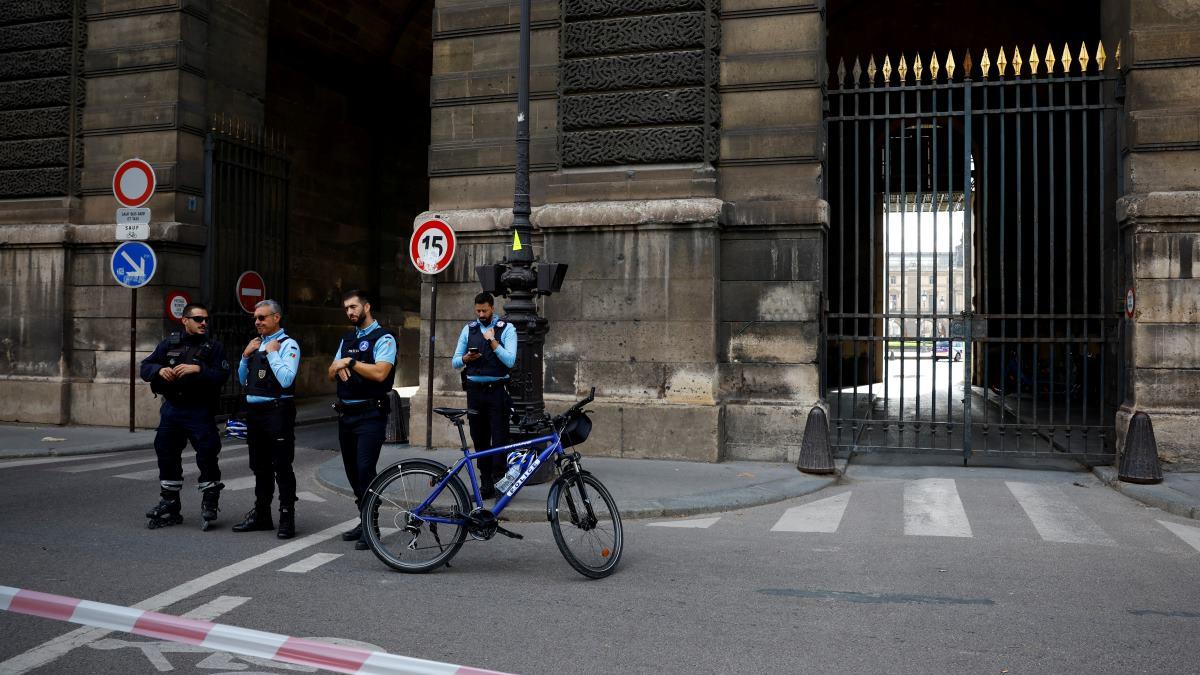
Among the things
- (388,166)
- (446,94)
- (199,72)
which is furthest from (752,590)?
(388,166)

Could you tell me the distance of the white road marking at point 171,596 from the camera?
4102 millimetres

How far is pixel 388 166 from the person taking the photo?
868 inches

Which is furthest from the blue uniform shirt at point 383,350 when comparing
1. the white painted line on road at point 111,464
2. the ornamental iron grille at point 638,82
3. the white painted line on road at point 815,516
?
the ornamental iron grille at point 638,82

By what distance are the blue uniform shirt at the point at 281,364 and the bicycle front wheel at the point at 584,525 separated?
90.3 inches

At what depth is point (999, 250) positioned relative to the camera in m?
16.7

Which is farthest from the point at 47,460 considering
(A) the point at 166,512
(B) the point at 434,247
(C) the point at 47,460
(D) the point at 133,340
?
(B) the point at 434,247

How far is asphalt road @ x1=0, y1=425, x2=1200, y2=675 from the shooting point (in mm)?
4309

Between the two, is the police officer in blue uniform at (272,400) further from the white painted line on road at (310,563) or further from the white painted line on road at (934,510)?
the white painted line on road at (934,510)

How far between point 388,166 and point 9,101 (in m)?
8.55

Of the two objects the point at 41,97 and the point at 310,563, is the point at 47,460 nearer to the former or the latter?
the point at 41,97

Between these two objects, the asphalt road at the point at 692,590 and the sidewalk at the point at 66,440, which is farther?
the sidewalk at the point at 66,440

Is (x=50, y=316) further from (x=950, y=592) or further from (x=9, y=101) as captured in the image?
(x=950, y=592)

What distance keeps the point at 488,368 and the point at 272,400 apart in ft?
6.44

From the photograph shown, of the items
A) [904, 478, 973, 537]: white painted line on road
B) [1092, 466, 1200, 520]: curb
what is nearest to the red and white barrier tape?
[904, 478, 973, 537]: white painted line on road
